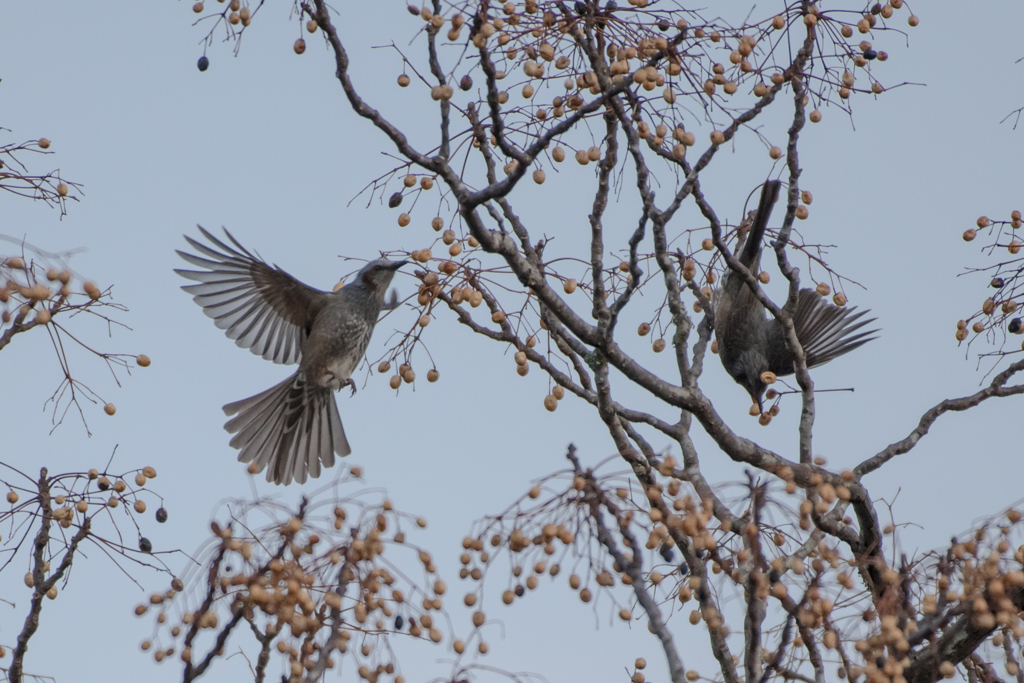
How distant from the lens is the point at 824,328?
7629 millimetres

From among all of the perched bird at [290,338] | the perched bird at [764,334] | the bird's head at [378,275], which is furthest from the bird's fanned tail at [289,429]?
the perched bird at [764,334]

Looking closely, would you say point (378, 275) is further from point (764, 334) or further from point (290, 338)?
point (764, 334)

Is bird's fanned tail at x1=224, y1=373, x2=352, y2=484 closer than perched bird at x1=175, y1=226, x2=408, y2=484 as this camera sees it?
No

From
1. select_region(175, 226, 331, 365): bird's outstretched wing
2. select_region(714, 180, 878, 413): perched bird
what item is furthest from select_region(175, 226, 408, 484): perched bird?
select_region(714, 180, 878, 413): perched bird

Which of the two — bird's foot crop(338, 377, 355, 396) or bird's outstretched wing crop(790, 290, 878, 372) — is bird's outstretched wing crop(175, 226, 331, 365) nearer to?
bird's foot crop(338, 377, 355, 396)

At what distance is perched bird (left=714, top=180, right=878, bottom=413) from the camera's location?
7531 millimetres

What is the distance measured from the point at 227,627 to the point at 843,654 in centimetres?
190

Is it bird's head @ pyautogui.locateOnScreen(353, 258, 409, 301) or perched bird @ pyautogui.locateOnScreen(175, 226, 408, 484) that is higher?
bird's head @ pyautogui.locateOnScreen(353, 258, 409, 301)

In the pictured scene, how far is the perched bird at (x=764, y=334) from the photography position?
7.53 metres

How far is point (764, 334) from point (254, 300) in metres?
3.68

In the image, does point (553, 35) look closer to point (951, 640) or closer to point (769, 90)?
point (769, 90)

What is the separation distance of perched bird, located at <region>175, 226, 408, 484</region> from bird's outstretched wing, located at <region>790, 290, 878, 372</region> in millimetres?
2866

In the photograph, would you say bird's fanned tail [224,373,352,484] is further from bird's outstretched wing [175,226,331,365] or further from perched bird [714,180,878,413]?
perched bird [714,180,878,413]

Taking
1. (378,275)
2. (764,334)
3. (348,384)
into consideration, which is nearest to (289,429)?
(348,384)
